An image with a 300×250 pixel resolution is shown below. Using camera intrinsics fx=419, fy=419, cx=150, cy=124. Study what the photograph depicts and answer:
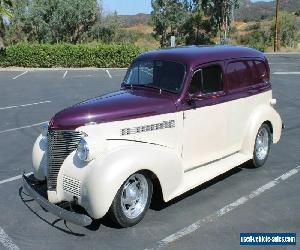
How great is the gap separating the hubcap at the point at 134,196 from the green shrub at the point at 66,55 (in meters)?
24.6

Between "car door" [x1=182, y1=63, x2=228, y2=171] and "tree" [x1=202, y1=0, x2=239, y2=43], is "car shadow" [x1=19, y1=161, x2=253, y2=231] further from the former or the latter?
"tree" [x1=202, y1=0, x2=239, y2=43]

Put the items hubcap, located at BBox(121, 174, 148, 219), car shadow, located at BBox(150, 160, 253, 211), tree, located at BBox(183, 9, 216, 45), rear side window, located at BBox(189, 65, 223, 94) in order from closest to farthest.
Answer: hubcap, located at BBox(121, 174, 148, 219), car shadow, located at BBox(150, 160, 253, 211), rear side window, located at BBox(189, 65, 223, 94), tree, located at BBox(183, 9, 216, 45)

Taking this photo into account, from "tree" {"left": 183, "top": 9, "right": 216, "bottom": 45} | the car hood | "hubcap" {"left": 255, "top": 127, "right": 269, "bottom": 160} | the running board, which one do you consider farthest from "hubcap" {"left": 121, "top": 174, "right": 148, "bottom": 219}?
"tree" {"left": 183, "top": 9, "right": 216, "bottom": 45}

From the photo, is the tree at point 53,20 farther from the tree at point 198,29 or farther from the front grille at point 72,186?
the front grille at point 72,186

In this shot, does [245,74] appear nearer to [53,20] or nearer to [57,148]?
[57,148]

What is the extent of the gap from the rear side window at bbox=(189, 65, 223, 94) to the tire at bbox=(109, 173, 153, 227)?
61.8 inches

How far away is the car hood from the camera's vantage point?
16.9 ft

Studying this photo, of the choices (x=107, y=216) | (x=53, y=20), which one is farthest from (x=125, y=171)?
(x=53, y=20)

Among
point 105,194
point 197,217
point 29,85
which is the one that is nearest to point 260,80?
point 197,217

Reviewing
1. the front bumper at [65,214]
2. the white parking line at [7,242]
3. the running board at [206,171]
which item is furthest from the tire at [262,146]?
the white parking line at [7,242]

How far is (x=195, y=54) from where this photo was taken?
20.6 ft

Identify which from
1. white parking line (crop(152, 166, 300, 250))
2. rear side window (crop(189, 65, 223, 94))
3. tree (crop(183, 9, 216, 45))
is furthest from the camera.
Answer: tree (crop(183, 9, 216, 45))

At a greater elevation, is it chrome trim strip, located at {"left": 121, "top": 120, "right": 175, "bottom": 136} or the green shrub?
chrome trim strip, located at {"left": 121, "top": 120, "right": 175, "bottom": 136}

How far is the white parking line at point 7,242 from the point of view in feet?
15.4
